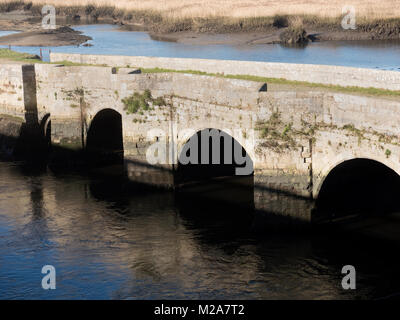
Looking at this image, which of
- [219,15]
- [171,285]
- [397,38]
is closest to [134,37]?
[219,15]

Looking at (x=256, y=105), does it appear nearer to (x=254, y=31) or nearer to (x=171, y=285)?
(x=171, y=285)

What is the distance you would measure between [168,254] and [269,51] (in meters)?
34.7

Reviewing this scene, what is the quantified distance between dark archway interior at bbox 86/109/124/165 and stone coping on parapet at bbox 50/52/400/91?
9.96 ft

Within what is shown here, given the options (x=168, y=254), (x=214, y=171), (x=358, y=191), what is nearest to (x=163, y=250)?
(x=168, y=254)

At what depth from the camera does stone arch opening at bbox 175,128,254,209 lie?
28250 mm

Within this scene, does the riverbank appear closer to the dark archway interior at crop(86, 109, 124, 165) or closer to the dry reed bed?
the dry reed bed

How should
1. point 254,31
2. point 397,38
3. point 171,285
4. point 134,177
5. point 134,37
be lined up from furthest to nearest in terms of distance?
point 134,37 → point 254,31 → point 397,38 → point 134,177 → point 171,285

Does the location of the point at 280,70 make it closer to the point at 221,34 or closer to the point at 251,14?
the point at 221,34

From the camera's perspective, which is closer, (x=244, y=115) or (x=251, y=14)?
(x=244, y=115)

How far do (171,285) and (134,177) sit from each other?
9800 mm

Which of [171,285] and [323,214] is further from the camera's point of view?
[323,214]

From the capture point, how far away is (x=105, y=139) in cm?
3391

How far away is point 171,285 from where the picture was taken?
20531 mm
